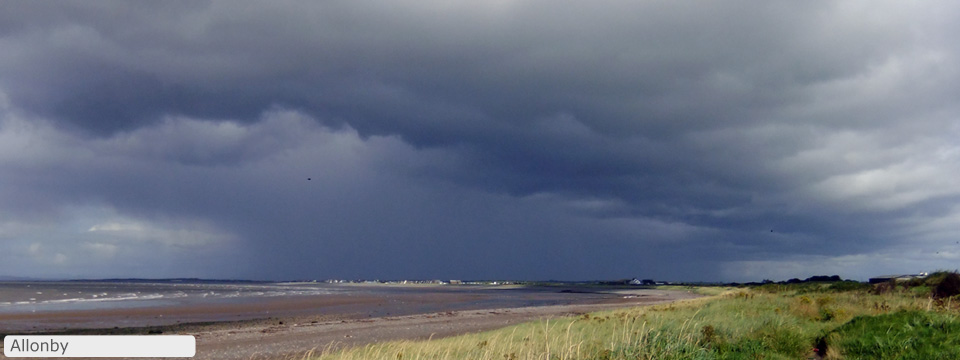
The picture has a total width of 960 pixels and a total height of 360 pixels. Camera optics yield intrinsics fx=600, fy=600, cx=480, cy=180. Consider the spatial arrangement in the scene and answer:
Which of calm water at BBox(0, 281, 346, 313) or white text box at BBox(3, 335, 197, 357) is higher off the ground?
white text box at BBox(3, 335, 197, 357)

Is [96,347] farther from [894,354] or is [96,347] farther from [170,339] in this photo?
[894,354]

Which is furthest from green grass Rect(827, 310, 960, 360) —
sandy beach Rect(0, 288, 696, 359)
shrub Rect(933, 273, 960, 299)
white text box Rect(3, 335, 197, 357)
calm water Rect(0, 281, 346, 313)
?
calm water Rect(0, 281, 346, 313)

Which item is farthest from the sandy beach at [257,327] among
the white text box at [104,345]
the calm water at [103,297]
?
the white text box at [104,345]

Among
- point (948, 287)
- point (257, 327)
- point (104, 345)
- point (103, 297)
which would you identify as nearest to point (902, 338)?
point (104, 345)

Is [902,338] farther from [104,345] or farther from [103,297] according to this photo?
[103,297]

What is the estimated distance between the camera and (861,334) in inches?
549

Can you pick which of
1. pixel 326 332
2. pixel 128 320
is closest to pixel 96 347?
pixel 326 332

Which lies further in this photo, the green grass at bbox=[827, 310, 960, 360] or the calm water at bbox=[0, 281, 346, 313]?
the calm water at bbox=[0, 281, 346, 313]

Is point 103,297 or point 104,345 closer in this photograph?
point 104,345

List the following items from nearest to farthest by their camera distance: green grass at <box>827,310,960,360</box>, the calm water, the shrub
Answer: green grass at <box>827,310,960,360</box>
the shrub
the calm water

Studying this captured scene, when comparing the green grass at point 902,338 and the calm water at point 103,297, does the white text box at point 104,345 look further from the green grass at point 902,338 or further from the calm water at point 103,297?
the calm water at point 103,297

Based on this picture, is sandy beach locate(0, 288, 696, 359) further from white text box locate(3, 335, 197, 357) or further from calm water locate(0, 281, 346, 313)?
white text box locate(3, 335, 197, 357)

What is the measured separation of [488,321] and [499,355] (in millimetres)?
28819

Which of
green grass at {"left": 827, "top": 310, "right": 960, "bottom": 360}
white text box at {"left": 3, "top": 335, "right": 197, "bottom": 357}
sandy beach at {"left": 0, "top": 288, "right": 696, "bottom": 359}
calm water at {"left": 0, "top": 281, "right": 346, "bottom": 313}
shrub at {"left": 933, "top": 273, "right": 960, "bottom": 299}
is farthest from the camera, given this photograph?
calm water at {"left": 0, "top": 281, "right": 346, "bottom": 313}
